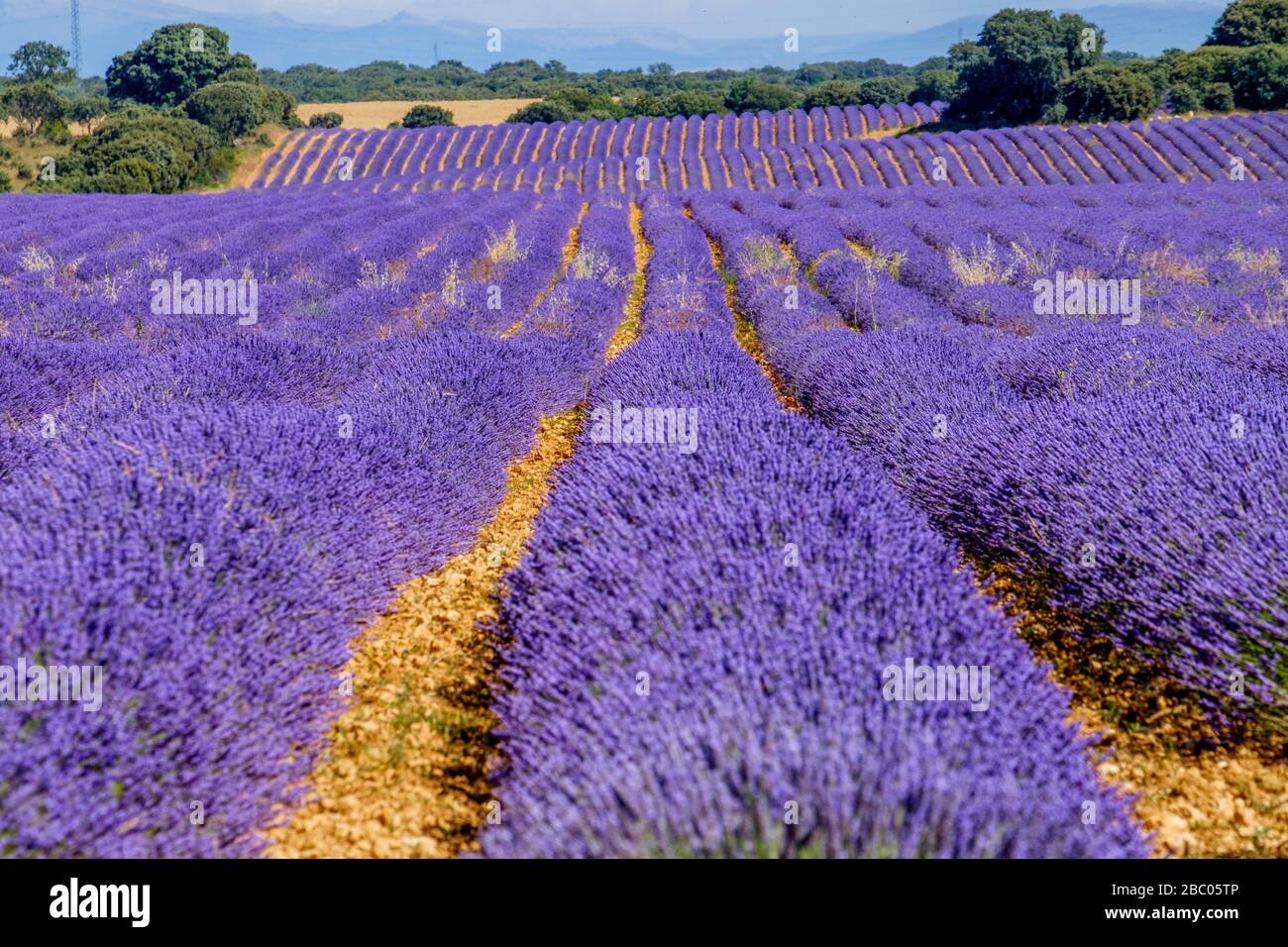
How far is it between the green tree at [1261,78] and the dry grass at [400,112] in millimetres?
32958

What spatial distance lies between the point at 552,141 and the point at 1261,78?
2758 centimetres

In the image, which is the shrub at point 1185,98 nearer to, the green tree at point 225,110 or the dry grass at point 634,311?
the dry grass at point 634,311

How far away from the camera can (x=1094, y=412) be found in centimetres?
326

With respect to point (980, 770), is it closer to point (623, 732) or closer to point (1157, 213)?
point (623, 732)

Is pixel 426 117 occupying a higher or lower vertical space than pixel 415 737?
higher

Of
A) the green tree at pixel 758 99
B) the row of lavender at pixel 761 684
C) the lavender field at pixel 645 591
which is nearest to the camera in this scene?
the row of lavender at pixel 761 684

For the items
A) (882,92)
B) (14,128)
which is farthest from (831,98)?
(14,128)

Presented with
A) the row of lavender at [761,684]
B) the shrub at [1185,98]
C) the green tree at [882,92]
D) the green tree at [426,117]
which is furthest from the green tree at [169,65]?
the row of lavender at [761,684]

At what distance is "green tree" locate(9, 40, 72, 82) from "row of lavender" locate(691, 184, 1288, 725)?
6071 centimetres

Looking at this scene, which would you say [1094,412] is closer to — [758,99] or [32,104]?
[32,104]

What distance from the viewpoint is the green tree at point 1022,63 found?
28875 millimetres
